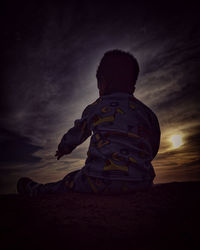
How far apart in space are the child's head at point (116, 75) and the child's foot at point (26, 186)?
2.05 meters

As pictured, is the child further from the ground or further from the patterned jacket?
the ground

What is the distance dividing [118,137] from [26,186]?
6.45 feet

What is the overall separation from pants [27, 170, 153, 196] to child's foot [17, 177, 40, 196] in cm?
30

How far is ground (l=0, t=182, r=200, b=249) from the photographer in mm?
813

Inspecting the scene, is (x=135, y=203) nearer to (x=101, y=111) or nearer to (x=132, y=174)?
(x=132, y=174)

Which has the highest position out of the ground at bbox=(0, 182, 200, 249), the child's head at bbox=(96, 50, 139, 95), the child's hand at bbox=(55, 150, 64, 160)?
the child's head at bbox=(96, 50, 139, 95)

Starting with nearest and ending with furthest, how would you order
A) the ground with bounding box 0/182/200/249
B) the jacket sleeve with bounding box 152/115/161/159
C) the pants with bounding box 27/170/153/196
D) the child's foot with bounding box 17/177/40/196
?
the ground with bounding box 0/182/200/249, the pants with bounding box 27/170/153/196, the jacket sleeve with bounding box 152/115/161/159, the child's foot with bounding box 17/177/40/196

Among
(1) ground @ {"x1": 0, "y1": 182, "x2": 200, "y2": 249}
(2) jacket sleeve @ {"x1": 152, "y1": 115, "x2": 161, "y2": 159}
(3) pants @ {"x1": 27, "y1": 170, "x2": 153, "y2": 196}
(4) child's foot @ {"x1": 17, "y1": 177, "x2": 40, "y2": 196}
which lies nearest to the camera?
(1) ground @ {"x1": 0, "y1": 182, "x2": 200, "y2": 249}

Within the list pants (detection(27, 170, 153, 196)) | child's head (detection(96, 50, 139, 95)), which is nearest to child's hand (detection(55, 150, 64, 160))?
pants (detection(27, 170, 153, 196))

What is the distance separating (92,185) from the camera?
6.33 ft

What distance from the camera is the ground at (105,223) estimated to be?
813mm

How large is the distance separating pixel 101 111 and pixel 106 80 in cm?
64

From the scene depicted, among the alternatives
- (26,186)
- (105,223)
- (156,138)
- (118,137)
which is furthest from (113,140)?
(26,186)

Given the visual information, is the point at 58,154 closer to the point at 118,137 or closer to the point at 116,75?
the point at 118,137
